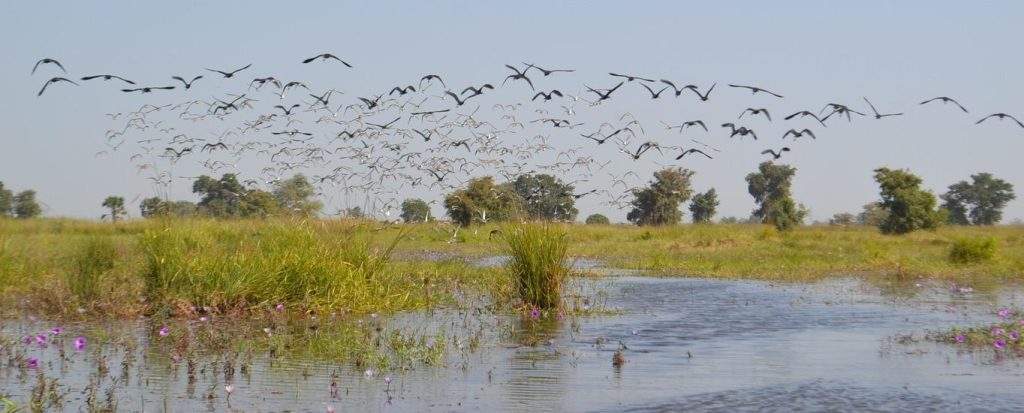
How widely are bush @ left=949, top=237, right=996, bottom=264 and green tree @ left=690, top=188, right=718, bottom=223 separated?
132 feet

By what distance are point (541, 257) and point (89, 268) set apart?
16.1ft

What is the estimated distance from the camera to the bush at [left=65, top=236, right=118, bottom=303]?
34.5 feet

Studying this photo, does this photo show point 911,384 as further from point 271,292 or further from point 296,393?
point 271,292

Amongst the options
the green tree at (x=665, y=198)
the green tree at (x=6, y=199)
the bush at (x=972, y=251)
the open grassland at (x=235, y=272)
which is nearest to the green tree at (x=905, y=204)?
the green tree at (x=665, y=198)

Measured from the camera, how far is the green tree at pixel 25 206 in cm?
3712

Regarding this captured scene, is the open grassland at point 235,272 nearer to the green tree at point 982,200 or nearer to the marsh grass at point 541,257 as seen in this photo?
the marsh grass at point 541,257

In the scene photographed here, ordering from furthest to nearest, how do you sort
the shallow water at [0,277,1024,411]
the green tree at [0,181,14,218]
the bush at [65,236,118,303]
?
1. the green tree at [0,181,14,218]
2. the bush at [65,236,118,303]
3. the shallow water at [0,277,1024,411]

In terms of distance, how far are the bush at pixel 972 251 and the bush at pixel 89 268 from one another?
17788mm

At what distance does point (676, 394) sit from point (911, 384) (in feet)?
6.16

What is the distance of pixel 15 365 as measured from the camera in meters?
7.35

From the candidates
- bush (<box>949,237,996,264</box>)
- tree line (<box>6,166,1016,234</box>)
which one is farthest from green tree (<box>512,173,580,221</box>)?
bush (<box>949,237,996,264</box>)

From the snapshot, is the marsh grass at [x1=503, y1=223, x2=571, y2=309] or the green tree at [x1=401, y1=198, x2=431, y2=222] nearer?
the marsh grass at [x1=503, y1=223, x2=571, y2=309]

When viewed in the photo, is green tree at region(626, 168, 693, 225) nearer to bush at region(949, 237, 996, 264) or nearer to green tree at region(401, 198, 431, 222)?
bush at region(949, 237, 996, 264)

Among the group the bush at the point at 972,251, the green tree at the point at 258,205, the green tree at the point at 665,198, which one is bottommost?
the bush at the point at 972,251
